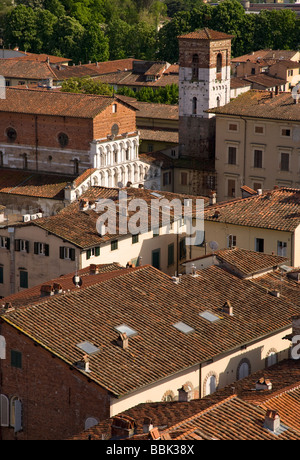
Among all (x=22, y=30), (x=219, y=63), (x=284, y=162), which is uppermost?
(x=219, y=63)

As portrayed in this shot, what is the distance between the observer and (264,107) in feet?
226

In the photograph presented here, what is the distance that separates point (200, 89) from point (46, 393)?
4153 centimetres

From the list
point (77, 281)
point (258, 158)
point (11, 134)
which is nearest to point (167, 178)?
point (258, 158)

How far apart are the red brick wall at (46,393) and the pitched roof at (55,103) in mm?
32426

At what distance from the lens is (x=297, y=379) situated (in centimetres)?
3384

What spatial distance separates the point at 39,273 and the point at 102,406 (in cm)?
1742

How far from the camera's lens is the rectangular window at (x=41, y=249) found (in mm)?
49406

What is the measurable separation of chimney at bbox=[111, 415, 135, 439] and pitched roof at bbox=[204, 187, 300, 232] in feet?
72.6

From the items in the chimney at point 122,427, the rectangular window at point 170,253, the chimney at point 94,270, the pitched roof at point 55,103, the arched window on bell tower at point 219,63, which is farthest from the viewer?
the arched window on bell tower at point 219,63

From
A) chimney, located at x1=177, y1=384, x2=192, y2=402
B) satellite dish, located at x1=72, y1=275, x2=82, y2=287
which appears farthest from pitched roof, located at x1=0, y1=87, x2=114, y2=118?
chimney, located at x1=177, y1=384, x2=192, y2=402

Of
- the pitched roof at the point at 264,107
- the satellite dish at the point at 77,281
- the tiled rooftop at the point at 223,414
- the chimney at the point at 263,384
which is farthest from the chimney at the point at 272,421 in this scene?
the pitched roof at the point at 264,107

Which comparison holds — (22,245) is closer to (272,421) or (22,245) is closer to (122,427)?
(122,427)

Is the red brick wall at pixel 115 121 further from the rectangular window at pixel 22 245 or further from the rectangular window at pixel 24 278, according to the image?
the rectangular window at pixel 24 278
